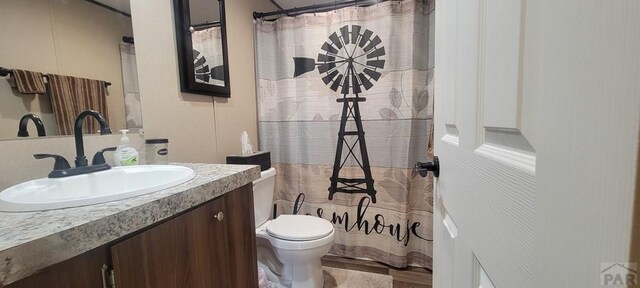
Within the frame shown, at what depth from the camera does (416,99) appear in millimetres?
1750

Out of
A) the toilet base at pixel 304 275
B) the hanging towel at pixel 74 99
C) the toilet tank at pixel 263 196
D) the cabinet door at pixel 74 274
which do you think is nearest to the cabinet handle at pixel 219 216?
the cabinet door at pixel 74 274

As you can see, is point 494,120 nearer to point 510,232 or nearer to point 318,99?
point 510,232

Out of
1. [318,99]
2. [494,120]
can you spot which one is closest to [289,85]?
[318,99]

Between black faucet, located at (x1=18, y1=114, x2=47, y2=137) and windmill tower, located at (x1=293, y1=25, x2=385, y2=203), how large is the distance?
1418mm

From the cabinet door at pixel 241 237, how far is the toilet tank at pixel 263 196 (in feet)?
1.97

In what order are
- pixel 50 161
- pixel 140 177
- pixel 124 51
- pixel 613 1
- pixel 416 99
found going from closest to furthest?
pixel 613 1 → pixel 50 161 → pixel 140 177 → pixel 124 51 → pixel 416 99

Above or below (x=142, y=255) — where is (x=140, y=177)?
above

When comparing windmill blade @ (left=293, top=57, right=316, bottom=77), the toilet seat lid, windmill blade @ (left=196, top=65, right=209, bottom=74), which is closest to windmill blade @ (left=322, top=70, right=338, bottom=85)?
windmill blade @ (left=293, top=57, right=316, bottom=77)

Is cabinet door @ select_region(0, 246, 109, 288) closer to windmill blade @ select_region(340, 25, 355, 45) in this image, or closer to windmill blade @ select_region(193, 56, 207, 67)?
windmill blade @ select_region(193, 56, 207, 67)

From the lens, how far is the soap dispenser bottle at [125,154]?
101 cm

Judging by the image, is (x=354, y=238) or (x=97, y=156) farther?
(x=354, y=238)

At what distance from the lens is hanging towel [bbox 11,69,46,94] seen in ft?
2.60

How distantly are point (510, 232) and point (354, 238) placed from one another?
174cm

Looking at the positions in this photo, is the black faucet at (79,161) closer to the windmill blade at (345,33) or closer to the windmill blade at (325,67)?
the windmill blade at (325,67)
